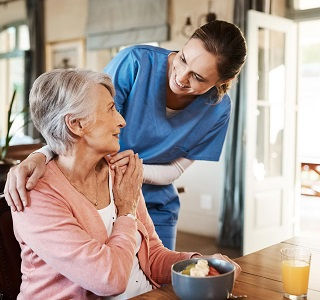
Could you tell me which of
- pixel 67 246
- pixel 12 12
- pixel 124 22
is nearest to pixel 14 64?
pixel 12 12

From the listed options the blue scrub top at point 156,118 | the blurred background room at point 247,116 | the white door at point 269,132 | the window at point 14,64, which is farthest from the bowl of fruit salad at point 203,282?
the window at point 14,64

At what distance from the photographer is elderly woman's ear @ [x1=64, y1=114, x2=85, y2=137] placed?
4.04 feet

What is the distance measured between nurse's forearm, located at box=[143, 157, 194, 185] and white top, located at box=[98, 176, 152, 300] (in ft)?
1.36

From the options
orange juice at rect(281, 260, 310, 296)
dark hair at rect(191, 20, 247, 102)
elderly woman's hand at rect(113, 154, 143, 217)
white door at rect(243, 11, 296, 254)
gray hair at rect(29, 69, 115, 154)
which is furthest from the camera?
white door at rect(243, 11, 296, 254)

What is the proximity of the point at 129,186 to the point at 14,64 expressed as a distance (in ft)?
19.4

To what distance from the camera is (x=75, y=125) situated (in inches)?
49.0

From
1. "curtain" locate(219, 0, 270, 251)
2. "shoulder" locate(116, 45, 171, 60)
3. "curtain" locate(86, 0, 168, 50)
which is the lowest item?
"curtain" locate(219, 0, 270, 251)

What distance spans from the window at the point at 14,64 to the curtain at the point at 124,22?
1.52 m

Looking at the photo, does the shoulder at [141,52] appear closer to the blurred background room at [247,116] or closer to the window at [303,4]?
the blurred background room at [247,116]

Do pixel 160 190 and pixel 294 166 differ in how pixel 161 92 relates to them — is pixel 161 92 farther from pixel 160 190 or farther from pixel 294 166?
pixel 294 166

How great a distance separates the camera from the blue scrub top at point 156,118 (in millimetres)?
1790

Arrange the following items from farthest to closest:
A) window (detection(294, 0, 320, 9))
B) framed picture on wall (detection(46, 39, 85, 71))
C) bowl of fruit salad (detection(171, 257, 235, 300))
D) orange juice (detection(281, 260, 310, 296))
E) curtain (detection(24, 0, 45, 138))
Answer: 1. curtain (detection(24, 0, 45, 138))
2. framed picture on wall (detection(46, 39, 85, 71))
3. window (detection(294, 0, 320, 9))
4. orange juice (detection(281, 260, 310, 296))
5. bowl of fruit salad (detection(171, 257, 235, 300))

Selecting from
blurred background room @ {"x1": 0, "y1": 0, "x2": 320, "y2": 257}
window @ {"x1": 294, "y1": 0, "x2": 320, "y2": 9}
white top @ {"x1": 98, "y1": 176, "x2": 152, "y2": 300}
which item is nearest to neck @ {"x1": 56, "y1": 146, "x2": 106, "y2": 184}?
white top @ {"x1": 98, "y1": 176, "x2": 152, "y2": 300}

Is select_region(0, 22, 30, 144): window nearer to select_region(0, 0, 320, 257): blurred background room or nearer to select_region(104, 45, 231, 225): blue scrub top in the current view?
select_region(0, 0, 320, 257): blurred background room
